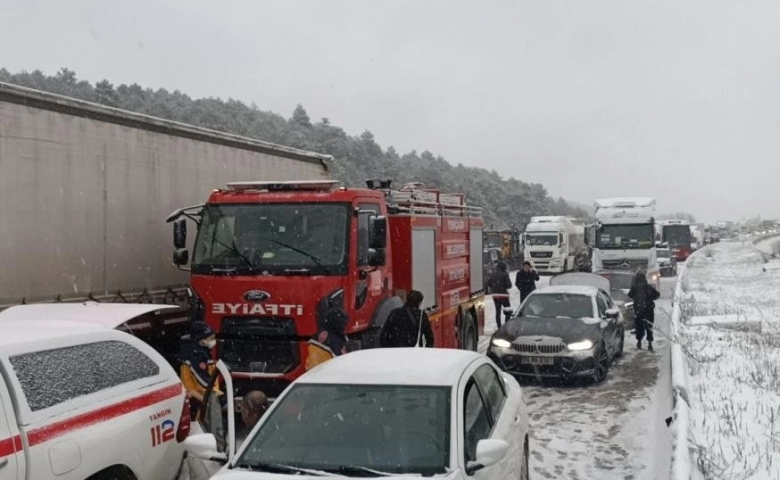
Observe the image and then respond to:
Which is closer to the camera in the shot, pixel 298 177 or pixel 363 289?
pixel 363 289

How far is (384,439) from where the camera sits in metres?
4.88

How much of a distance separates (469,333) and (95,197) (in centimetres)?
770

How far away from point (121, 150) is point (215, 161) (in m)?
2.22

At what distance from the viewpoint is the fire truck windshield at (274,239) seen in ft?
30.1

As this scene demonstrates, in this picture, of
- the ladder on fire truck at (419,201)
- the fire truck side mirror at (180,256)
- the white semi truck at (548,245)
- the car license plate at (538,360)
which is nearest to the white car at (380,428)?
the fire truck side mirror at (180,256)

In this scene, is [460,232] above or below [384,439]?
above

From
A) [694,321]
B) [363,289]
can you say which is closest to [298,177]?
[363,289]

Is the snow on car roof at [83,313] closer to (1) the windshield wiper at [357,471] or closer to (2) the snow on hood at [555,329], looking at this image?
(1) the windshield wiper at [357,471]

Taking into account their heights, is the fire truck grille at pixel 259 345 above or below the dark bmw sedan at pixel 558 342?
above

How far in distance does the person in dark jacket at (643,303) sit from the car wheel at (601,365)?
10.3 feet

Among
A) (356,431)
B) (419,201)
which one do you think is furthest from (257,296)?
(356,431)

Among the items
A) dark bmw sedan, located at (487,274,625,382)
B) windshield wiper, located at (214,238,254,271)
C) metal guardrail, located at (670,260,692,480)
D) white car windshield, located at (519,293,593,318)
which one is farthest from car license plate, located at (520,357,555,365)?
windshield wiper, located at (214,238,254,271)

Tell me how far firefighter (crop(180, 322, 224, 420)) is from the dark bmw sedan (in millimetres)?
5349

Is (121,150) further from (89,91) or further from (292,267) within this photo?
(89,91)
